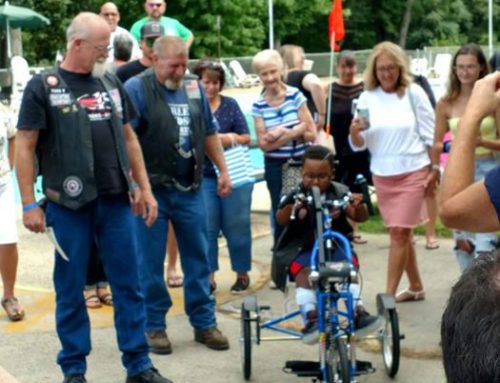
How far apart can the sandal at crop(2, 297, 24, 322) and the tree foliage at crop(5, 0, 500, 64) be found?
1377 inches

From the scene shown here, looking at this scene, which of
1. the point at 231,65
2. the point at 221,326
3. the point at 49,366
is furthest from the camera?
the point at 231,65

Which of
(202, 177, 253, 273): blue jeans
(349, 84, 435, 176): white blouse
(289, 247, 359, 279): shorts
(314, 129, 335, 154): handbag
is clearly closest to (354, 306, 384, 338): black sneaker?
(289, 247, 359, 279): shorts

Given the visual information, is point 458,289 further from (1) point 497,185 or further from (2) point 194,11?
(2) point 194,11

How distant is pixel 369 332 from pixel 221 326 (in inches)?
61.3

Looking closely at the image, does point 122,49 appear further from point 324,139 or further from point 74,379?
point 74,379

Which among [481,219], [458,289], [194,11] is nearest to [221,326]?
[481,219]

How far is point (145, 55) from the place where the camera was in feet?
26.8

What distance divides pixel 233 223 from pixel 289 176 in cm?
54

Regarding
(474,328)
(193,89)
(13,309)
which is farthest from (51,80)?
(474,328)

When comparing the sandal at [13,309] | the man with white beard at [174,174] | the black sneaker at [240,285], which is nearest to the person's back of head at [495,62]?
the man with white beard at [174,174]

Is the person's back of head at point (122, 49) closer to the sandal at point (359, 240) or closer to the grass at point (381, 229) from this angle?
the sandal at point (359, 240)

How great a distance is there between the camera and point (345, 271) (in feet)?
18.2

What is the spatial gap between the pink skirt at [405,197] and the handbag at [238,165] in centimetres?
118

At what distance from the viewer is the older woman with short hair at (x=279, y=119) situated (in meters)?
8.16
